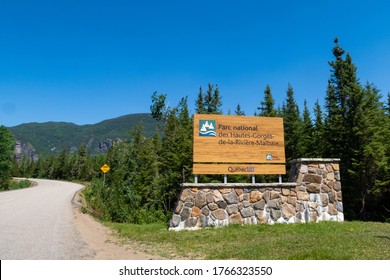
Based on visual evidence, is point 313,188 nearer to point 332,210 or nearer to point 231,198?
point 332,210

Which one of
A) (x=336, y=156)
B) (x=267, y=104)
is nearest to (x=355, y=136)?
(x=336, y=156)

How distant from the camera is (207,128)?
1248cm

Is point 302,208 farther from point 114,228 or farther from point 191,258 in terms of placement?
point 114,228

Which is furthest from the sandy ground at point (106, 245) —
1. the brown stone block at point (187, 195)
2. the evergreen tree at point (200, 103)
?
the evergreen tree at point (200, 103)

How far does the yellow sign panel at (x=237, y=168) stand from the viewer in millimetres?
12227

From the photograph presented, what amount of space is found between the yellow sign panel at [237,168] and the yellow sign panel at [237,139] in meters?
0.19

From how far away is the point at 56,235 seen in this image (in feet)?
34.0

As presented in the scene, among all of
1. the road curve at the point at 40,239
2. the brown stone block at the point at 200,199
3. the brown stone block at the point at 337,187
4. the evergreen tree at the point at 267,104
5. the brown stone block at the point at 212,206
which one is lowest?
the road curve at the point at 40,239

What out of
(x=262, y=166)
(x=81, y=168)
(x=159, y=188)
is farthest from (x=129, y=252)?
(x=81, y=168)

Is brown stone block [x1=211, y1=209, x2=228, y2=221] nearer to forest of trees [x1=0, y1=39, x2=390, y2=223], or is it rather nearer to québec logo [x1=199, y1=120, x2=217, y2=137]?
québec logo [x1=199, y1=120, x2=217, y2=137]

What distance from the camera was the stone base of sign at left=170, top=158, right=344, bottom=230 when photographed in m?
11.9

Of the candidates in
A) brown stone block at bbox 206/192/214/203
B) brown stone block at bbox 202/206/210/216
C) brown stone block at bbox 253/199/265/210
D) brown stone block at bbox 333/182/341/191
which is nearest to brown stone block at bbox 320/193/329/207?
brown stone block at bbox 333/182/341/191

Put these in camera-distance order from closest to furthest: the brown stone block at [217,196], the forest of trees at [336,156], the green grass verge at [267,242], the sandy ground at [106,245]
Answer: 1. the green grass verge at [267,242]
2. the sandy ground at [106,245]
3. the brown stone block at [217,196]
4. the forest of trees at [336,156]

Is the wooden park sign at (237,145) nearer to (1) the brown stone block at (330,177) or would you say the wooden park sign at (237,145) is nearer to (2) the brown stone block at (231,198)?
(2) the brown stone block at (231,198)
